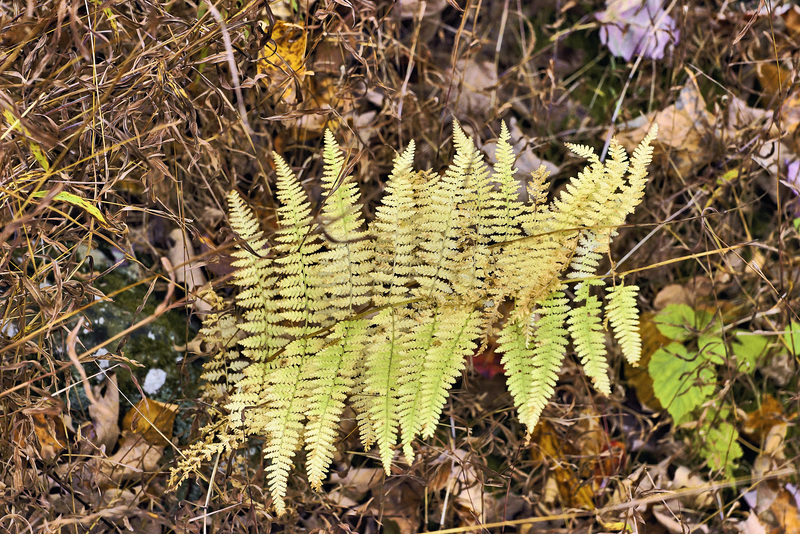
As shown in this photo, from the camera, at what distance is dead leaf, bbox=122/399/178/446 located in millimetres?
2045

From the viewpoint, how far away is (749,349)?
2.45 meters

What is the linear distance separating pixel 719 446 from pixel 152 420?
7.39ft

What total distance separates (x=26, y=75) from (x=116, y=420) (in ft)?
3.84

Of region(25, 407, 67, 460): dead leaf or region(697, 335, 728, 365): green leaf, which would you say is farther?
region(697, 335, 728, 365): green leaf

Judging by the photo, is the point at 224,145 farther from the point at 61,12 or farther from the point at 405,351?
the point at 405,351

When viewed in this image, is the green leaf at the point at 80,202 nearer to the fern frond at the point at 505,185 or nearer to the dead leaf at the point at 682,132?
the fern frond at the point at 505,185

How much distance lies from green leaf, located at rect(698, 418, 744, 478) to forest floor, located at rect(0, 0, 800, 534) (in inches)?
0.5

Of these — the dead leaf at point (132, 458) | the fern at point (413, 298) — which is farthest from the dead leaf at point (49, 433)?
the fern at point (413, 298)

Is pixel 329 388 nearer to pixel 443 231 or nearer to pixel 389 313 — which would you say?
pixel 389 313

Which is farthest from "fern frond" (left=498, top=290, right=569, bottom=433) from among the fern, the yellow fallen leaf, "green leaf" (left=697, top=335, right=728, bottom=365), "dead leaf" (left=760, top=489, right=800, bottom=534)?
"dead leaf" (left=760, top=489, right=800, bottom=534)

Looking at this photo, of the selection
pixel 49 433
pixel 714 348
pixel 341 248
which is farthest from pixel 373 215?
pixel 714 348

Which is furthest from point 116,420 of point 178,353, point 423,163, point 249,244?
point 423,163

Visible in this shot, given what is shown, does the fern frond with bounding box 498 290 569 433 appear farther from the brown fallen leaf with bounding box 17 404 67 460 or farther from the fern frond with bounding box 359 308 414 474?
the brown fallen leaf with bounding box 17 404 67 460

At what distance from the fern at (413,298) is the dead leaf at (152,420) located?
0.25m
